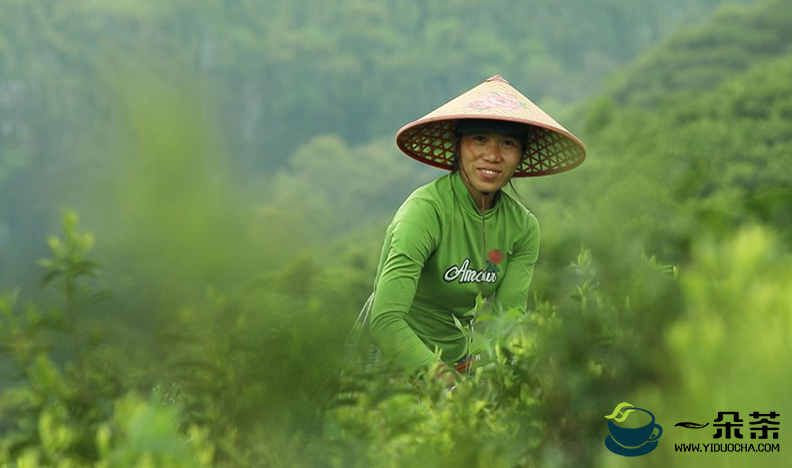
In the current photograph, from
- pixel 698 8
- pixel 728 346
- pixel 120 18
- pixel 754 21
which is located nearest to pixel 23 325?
pixel 728 346

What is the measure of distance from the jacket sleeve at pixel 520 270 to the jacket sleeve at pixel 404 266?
249 millimetres

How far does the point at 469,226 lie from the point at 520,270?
0.20m

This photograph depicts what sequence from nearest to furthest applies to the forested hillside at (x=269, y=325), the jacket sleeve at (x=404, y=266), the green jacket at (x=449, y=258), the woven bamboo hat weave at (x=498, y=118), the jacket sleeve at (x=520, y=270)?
the forested hillside at (x=269, y=325) → the jacket sleeve at (x=404, y=266) → the green jacket at (x=449, y=258) → the woven bamboo hat weave at (x=498, y=118) → the jacket sleeve at (x=520, y=270)

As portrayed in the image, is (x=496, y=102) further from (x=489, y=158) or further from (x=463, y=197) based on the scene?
(x=463, y=197)

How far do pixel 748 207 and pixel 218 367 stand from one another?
2.33ft

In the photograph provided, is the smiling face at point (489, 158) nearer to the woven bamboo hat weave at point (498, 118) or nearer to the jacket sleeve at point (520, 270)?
the woven bamboo hat weave at point (498, 118)

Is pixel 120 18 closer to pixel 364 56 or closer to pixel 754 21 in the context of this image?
pixel 364 56

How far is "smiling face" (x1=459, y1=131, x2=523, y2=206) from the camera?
2.23 meters

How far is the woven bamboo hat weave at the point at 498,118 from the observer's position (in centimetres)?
216

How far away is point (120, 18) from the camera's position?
127 ft

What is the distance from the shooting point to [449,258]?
2.22 m

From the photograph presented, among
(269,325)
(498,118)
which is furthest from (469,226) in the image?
(269,325)
